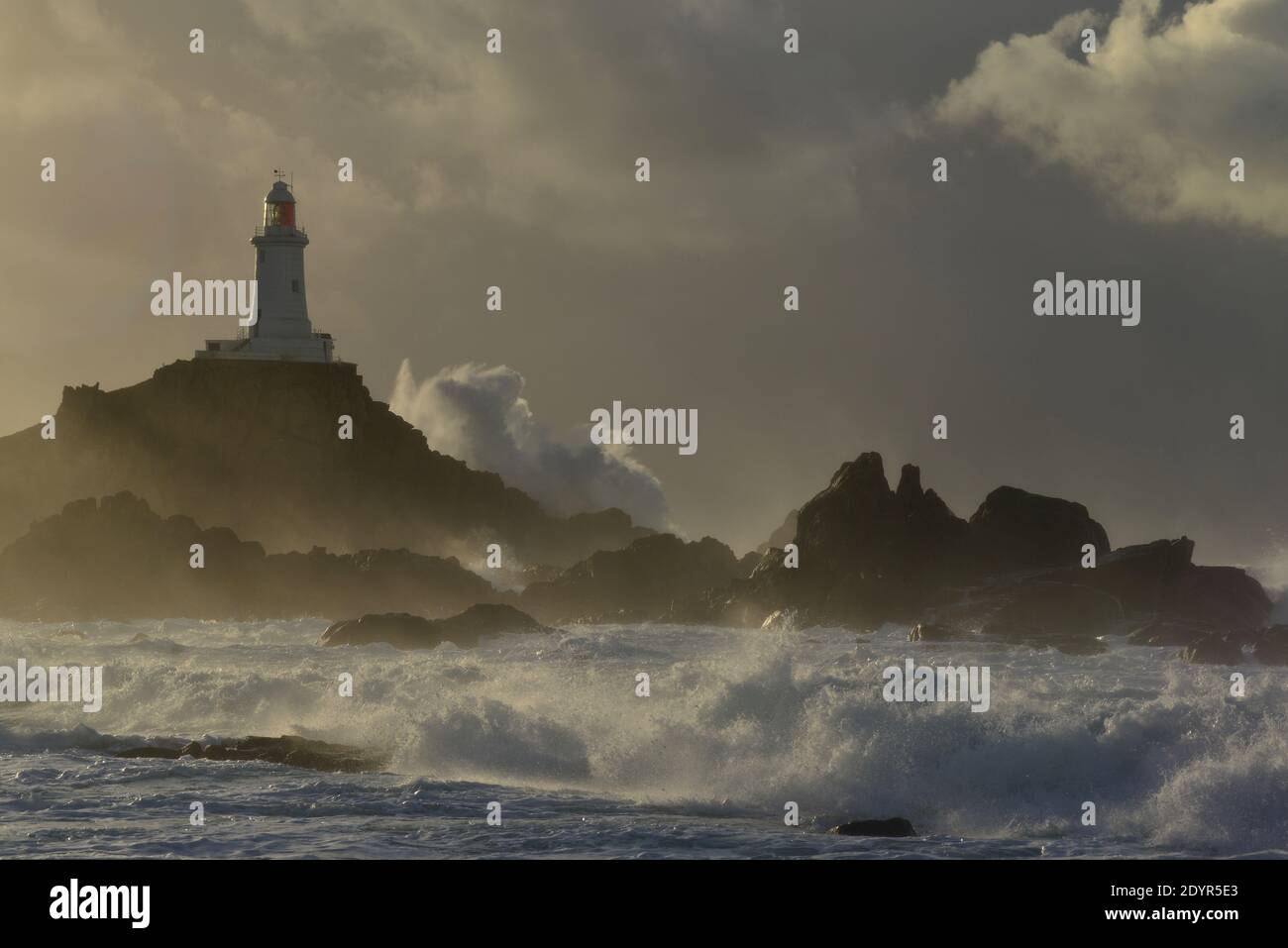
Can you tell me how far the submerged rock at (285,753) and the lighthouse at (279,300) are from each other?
82.9 meters

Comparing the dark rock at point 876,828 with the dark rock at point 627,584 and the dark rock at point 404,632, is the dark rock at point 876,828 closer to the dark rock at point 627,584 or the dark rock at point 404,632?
the dark rock at point 404,632

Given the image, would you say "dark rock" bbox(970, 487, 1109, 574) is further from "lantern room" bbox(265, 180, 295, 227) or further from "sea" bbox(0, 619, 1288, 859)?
"lantern room" bbox(265, 180, 295, 227)

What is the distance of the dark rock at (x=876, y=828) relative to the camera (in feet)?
72.2

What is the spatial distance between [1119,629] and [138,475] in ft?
238

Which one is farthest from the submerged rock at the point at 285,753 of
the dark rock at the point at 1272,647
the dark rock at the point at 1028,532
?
the dark rock at the point at 1028,532

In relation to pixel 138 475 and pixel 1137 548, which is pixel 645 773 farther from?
pixel 138 475

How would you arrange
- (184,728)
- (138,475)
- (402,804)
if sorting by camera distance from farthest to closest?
(138,475)
(184,728)
(402,804)

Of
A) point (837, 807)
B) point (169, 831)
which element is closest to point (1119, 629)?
point (837, 807)

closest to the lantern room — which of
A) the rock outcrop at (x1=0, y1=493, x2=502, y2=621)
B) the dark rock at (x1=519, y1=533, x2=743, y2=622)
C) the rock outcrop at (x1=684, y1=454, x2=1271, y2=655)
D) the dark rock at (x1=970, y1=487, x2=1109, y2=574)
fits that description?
the rock outcrop at (x1=0, y1=493, x2=502, y2=621)

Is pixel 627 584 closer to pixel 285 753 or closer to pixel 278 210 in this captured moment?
pixel 278 210

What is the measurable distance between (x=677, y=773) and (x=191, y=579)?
69.3m

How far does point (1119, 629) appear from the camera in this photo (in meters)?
60.0
